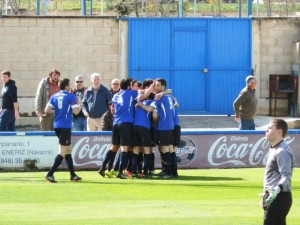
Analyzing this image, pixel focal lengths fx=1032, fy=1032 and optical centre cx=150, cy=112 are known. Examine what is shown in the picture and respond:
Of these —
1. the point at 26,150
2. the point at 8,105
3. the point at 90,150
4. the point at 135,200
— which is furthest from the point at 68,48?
the point at 135,200

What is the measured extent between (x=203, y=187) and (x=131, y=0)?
834 inches

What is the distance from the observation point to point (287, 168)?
1121 centimetres

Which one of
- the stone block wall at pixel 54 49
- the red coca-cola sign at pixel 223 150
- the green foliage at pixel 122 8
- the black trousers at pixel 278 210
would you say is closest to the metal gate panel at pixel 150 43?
the stone block wall at pixel 54 49

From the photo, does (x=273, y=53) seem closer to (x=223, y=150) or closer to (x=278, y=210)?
(x=223, y=150)

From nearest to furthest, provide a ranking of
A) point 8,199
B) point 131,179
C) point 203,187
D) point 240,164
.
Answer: point 8,199 < point 203,187 < point 131,179 < point 240,164

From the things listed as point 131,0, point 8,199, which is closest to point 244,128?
point 8,199

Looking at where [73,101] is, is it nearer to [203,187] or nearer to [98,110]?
[203,187]

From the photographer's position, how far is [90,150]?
73.5ft

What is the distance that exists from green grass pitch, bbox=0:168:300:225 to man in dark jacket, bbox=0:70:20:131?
204cm

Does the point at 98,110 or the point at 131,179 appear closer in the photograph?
the point at 131,179

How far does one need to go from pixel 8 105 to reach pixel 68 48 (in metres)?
9.41

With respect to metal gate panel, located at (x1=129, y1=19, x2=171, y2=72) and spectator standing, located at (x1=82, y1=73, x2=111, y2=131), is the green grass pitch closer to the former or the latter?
spectator standing, located at (x1=82, y1=73, x2=111, y2=131)

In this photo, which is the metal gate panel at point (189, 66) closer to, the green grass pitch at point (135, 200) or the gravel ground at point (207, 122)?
the gravel ground at point (207, 122)

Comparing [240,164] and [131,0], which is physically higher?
[131,0]
